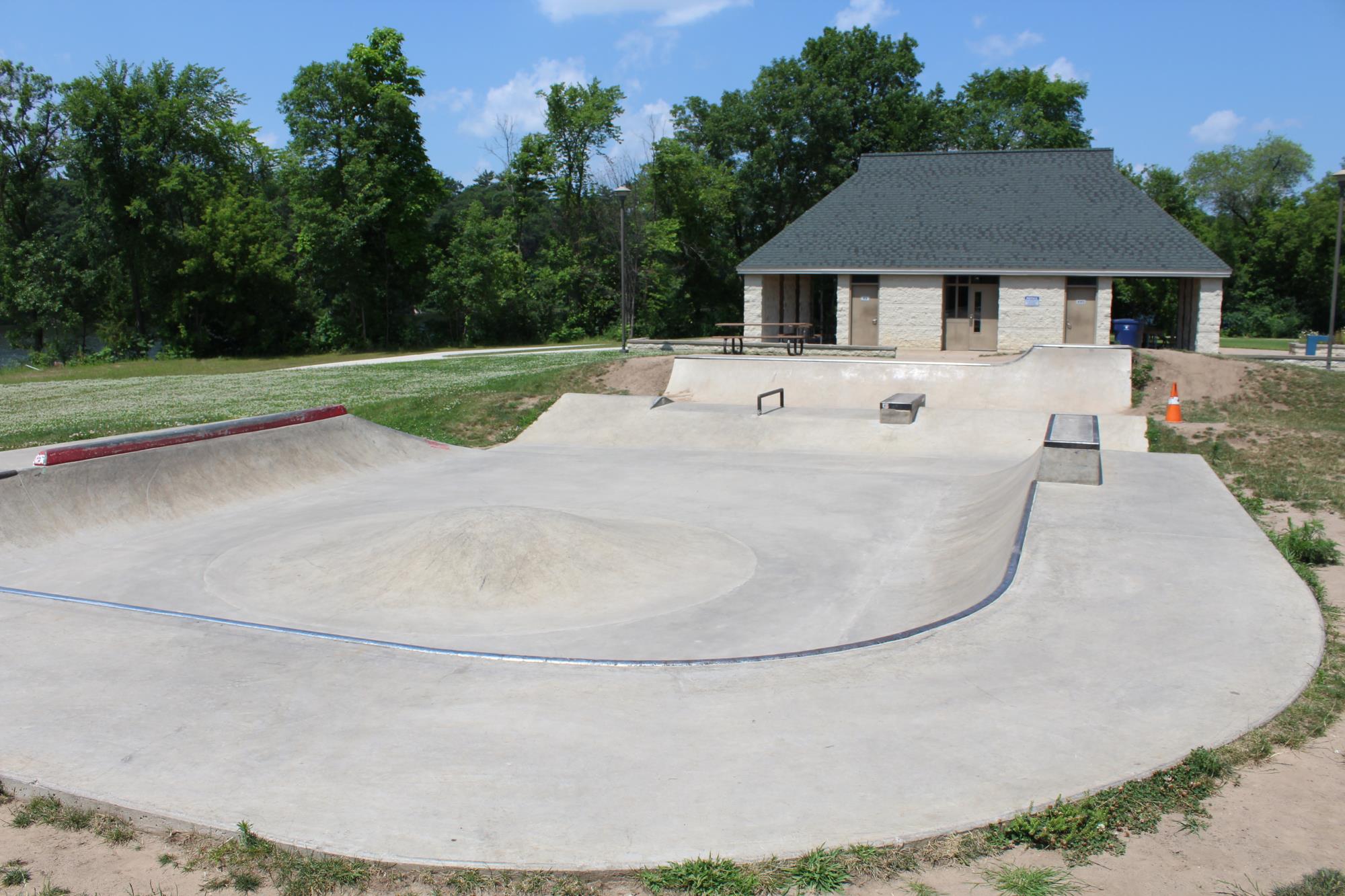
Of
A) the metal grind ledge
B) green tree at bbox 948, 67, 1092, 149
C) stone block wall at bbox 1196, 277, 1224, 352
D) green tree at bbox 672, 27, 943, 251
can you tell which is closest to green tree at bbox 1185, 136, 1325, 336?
green tree at bbox 948, 67, 1092, 149

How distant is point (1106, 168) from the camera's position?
102 feet

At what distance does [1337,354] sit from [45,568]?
3373 cm

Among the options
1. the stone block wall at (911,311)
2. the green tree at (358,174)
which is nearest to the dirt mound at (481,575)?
the stone block wall at (911,311)

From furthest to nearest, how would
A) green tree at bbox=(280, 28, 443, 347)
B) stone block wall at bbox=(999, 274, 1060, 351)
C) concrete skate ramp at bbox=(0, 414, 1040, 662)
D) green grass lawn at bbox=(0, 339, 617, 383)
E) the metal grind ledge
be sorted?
green tree at bbox=(280, 28, 443, 347) → green grass lawn at bbox=(0, 339, 617, 383) → stone block wall at bbox=(999, 274, 1060, 351) → the metal grind ledge → concrete skate ramp at bbox=(0, 414, 1040, 662)

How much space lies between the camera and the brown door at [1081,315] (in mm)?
27281

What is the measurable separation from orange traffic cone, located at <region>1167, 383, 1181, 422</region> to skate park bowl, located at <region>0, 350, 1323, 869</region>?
18.1 ft

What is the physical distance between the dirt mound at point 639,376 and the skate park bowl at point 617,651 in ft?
27.7

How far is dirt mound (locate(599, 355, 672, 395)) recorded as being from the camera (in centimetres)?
2114

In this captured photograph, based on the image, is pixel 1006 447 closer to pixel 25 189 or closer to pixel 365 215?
pixel 365 215

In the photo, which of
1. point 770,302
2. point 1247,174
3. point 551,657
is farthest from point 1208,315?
point 1247,174

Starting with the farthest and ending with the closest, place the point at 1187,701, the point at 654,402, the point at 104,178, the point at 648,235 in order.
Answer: the point at 648,235 < the point at 104,178 < the point at 654,402 < the point at 1187,701

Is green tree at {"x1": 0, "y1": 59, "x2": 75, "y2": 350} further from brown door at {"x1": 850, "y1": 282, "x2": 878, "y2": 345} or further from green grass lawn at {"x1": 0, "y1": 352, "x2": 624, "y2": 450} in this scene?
brown door at {"x1": 850, "y1": 282, "x2": 878, "y2": 345}

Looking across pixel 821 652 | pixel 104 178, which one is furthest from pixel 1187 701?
pixel 104 178

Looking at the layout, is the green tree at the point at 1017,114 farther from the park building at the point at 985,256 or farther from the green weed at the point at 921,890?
the green weed at the point at 921,890
